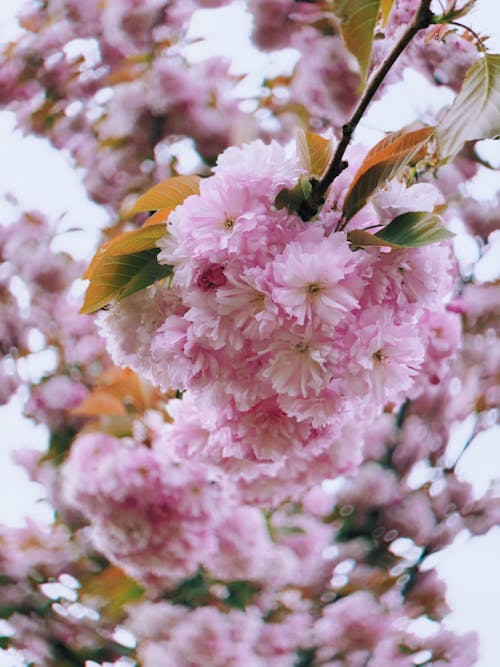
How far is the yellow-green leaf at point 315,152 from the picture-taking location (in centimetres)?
42

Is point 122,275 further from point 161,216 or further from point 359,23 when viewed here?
point 359,23

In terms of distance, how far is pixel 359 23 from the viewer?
0.35 metres

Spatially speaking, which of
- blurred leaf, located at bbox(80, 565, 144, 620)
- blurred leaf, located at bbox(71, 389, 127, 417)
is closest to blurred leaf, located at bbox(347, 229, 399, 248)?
blurred leaf, located at bbox(71, 389, 127, 417)

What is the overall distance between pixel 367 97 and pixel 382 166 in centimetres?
5

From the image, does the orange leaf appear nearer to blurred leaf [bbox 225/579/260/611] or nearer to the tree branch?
the tree branch

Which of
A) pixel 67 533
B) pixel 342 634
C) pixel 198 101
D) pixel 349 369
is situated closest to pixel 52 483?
pixel 67 533

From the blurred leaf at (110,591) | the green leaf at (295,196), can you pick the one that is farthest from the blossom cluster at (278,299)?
the blurred leaf at (110,591)

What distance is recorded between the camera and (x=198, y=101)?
1.16 meters

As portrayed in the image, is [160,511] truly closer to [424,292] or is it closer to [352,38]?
[424,292]

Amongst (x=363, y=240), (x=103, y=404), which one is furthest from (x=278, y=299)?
(x=103, y=404)

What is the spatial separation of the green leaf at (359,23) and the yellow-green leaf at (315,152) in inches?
2.8

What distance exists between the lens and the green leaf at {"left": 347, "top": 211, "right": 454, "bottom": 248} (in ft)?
1.27

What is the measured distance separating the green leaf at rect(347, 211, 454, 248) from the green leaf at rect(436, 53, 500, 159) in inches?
1.5

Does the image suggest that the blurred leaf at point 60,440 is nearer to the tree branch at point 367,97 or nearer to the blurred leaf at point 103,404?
the blurred leaf at point 103,404
